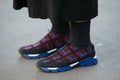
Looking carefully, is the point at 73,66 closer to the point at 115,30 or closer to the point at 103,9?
the point at 115,30

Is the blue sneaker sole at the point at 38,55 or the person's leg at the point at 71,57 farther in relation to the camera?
the blue sneaker sole at the point at 38,55

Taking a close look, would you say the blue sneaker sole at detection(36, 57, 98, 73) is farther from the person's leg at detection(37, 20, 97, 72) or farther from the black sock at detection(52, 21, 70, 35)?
the black sock at detection(52, 21, 70, 35)

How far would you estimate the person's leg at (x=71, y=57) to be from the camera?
123cm

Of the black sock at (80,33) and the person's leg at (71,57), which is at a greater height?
the black sock at (80,33)

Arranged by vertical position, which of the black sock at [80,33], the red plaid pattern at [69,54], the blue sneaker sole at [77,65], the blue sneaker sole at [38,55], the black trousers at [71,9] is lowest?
the blue sneaker sole at [77,65]

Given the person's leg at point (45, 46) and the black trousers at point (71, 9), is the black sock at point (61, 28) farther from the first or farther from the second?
the black trousers at point (71, 9)

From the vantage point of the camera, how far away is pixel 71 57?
4.23ft

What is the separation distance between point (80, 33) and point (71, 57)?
140mm

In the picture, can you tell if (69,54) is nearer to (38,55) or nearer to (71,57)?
(71,57)

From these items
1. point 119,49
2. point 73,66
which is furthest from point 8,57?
point 119,49

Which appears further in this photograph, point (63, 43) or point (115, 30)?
point (115, 30)

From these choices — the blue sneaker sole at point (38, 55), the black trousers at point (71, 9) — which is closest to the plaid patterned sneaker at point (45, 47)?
the blue sneaker sole at point (38, 55)

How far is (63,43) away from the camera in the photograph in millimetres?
1402

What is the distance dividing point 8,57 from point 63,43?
279mm
